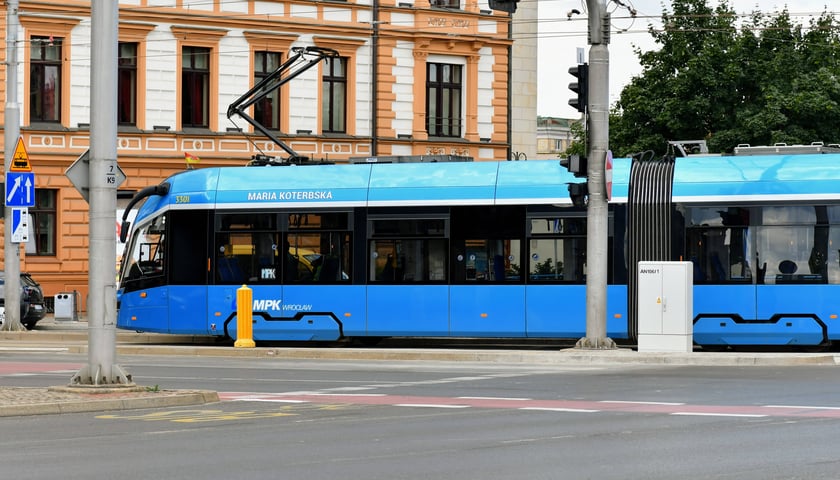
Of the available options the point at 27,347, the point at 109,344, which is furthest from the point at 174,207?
the point at 109,344

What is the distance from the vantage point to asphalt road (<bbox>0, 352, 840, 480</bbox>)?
1158 centimetres

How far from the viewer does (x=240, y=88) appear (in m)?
46.2

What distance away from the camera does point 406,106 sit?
159 ft

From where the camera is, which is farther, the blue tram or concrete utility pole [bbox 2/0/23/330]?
concrete utility pole [bbox 2/0/23/330]

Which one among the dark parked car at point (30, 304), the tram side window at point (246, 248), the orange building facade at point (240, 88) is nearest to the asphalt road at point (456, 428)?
the tram side window at point (246, 248)

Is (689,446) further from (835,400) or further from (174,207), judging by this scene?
(174,207)

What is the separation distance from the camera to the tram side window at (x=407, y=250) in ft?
91.4

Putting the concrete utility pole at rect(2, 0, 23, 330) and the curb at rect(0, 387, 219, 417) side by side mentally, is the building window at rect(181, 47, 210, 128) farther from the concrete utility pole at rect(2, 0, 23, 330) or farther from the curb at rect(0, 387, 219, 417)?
the curb at rect(0, 387, 219, 417)

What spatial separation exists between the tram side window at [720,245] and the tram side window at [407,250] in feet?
14.5

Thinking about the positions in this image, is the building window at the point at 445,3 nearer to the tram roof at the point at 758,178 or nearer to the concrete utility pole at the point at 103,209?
the tram roof at the point at 758,178

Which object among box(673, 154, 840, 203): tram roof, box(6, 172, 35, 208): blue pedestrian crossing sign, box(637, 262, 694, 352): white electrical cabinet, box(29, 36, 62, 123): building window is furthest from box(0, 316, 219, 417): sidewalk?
box(29, 36, 62, 123): building window

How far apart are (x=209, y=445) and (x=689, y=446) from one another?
4026 mm

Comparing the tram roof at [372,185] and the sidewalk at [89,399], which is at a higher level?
the tram roof at [372,185]

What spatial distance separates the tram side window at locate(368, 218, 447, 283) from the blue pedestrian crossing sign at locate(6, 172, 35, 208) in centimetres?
867
